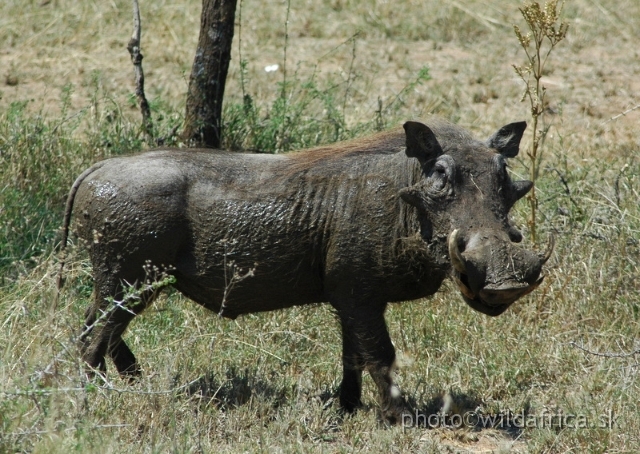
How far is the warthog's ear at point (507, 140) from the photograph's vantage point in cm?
452

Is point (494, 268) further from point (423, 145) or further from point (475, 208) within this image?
point (423, 145)

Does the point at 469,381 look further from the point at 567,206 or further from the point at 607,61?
the point at 607,61

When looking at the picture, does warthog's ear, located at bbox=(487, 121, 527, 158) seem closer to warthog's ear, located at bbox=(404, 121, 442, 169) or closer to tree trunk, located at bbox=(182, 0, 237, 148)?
warthog's ear, located at bbox=(404, 121, 442, 169)

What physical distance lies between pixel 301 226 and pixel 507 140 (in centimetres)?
101

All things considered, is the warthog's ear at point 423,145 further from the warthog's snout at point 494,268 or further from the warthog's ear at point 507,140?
the warthog's snout at point 494,268

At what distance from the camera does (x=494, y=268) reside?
12.9 feet

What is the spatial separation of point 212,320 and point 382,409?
137 cm

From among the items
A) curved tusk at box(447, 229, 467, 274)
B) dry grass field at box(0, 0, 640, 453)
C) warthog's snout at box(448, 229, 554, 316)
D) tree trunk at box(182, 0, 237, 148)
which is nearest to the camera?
warthog's snout at box(448, 229, 554, 316)

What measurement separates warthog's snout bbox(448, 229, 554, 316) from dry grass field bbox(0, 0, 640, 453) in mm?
732

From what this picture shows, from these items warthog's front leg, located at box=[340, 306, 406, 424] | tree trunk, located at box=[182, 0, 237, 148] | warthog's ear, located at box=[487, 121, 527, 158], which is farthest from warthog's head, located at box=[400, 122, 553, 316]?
tree trunk, located at box=[182, 0, 237, 148]

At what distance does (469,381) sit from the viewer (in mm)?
5051

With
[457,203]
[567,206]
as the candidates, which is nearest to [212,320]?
[457,203]

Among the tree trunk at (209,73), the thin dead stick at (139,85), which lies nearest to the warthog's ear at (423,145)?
the tree trunk at (209,73)

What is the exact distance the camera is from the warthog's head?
3.94m
